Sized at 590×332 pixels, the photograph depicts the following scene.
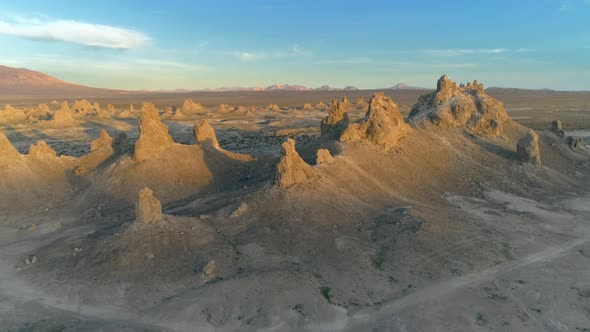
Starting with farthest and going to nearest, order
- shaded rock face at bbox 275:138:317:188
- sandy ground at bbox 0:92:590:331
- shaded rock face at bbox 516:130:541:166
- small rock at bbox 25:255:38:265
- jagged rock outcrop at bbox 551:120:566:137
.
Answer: jagged rock outcrop at bbox 551:120:566:137 → shaded rock face at bbox 516:130:541:166 → shaded rock face at bbox 275:138:317:188 → small rock at bbox 25:255:38:265 → sandy ground at bbox 0:92:590:331

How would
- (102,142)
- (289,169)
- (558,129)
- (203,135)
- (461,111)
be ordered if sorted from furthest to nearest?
(558,129), (461,111), (102,142), (203,135), (289,169)

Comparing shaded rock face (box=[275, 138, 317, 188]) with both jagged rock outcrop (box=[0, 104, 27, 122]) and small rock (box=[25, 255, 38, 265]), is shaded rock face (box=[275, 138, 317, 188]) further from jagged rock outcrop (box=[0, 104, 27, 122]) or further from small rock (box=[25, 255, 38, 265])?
jagged rock outcrop (box=[0, 104, 27, 122])

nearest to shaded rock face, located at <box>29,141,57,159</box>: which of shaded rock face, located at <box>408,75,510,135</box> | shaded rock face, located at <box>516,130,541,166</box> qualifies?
shaded rock face, located at <box>408,75,510,135</box>

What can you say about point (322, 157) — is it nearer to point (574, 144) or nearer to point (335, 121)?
point (335, 121)

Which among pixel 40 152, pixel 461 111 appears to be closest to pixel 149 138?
pixel 40 152

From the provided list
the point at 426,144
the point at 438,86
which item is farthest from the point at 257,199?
the point at 438,86

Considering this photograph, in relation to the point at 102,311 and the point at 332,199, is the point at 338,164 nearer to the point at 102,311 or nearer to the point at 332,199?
the point at 332,199
